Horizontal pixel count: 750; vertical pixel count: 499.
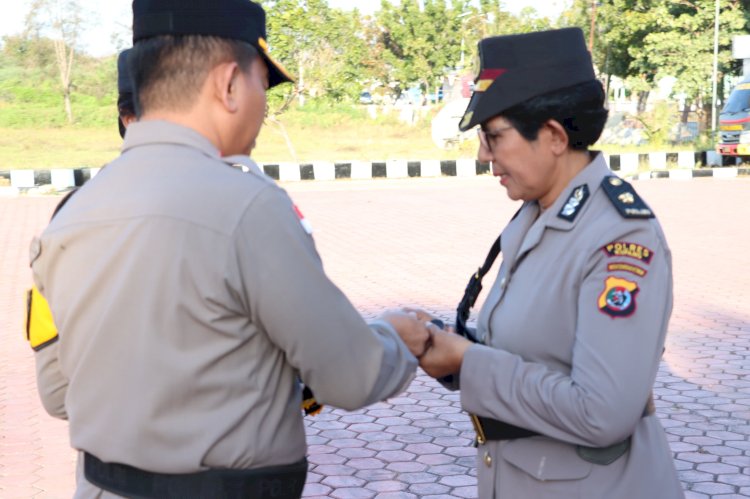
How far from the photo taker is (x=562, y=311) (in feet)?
6.50

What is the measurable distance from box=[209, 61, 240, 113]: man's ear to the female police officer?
1.82 ft

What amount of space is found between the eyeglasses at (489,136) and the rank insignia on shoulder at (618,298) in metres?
0.42

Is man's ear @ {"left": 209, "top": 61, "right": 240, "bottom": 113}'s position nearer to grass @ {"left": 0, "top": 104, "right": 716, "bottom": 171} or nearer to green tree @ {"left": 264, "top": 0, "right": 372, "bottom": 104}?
green tree @ {"left": 264, "top": 0, "right": 372, "bottom": 104}

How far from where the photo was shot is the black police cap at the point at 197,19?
178 cm

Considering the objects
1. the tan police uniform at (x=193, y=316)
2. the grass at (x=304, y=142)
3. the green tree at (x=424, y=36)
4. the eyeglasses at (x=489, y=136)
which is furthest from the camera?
the green tree at (x=424, y=36)

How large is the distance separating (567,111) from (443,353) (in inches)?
21.7

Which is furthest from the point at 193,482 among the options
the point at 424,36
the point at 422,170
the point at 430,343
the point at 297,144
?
the point at 424,36

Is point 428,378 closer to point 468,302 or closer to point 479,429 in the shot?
point 468,302

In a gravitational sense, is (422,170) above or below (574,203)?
below

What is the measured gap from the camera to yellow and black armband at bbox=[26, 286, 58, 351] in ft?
6.25

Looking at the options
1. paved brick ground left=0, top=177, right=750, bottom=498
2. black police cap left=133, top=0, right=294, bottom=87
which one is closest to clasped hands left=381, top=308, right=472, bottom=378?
black police cap left=133, top=0, right=294, bottom=87

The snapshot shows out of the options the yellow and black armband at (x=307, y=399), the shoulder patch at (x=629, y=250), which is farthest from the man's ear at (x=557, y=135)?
the yellow and black armband at (x=307, y=399)

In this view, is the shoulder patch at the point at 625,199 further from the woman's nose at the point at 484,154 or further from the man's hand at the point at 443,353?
the man's hand at the point at 443,353

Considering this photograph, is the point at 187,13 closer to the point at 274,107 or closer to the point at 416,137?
the point at 274,107
